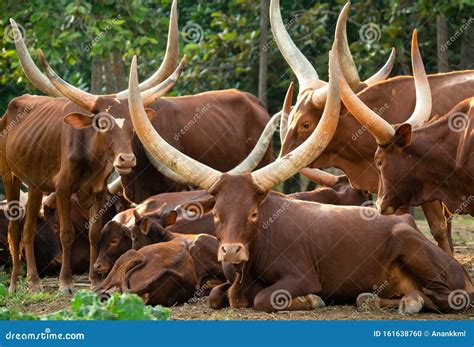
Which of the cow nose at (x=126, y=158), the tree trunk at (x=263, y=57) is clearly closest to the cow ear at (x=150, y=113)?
the cow nose at (x=126, y=158)

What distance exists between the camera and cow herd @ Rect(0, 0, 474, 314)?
8.65 metres

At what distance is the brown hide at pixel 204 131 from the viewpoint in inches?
466

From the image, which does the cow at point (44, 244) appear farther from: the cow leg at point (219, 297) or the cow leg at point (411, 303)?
the cow leg at point (411, 303)

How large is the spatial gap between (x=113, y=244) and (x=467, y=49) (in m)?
6.81

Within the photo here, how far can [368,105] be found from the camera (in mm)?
10484

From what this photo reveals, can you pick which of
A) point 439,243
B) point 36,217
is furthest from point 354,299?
point 36,217

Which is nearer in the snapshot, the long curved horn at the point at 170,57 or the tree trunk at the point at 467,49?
the long curved horn at the point at 170,57

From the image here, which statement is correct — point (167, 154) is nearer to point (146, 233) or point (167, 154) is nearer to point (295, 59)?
point (146, 233)

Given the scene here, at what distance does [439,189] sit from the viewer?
29.7 feet

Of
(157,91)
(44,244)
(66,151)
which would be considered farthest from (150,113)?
(44,244)

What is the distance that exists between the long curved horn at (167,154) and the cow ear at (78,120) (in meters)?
1.22

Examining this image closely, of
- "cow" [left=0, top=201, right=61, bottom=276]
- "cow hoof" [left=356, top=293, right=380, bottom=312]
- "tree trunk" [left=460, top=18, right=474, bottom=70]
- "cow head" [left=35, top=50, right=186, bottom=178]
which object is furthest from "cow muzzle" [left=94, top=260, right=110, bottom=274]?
"tree trunk" [left=460, top=18, right=474, bottom=70]

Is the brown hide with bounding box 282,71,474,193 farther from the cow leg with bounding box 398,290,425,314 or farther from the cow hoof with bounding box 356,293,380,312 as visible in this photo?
the cow leg with bounding box 398,290,425,314

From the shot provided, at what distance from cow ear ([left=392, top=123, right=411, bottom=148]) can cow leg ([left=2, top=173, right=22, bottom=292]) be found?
12.1 feet
